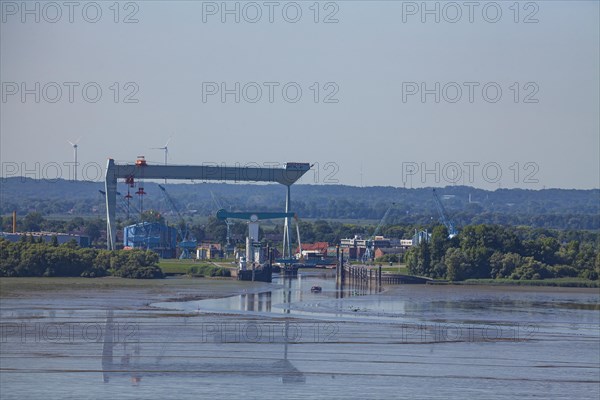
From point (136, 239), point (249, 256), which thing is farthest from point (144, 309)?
point (136, 239)

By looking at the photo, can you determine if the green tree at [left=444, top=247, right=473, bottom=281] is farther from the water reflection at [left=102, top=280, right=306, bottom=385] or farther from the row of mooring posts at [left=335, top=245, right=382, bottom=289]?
the water reflection at [left=102, top=280, right=306, bottom=385]

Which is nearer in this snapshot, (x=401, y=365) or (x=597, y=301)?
(x=401, y=365)

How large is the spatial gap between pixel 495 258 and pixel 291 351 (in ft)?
196

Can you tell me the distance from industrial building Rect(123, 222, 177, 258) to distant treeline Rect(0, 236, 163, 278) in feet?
63.3

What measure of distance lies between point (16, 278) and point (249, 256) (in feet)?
78.2

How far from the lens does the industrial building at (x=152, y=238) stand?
361 ft

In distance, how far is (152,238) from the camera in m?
→ 111

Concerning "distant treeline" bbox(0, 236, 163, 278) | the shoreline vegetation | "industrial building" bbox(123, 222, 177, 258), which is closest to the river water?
"distant treeline" bbox(0, 236, 163, 278)

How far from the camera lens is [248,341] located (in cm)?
4641

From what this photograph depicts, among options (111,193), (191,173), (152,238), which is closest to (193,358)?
(191,173)

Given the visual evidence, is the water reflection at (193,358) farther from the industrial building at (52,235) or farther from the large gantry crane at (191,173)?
the industrial building at (52,235)

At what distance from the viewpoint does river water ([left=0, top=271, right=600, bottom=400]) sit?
36531 mm

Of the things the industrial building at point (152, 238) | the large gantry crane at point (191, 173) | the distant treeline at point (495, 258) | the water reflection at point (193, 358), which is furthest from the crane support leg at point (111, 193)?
the water reflection at point (193, 358)

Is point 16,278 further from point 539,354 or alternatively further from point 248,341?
point 539,354
